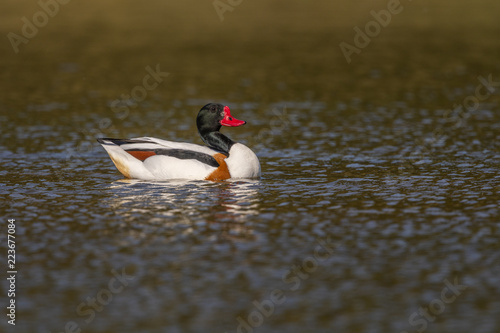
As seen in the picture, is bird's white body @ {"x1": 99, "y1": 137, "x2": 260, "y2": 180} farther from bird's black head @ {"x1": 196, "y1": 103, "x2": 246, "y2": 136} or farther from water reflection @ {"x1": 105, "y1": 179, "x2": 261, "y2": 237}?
bird's black head @ {"x1": 196, "y1": 103, "x2": 246, "y2": 136}

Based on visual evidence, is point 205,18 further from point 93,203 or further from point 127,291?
point 127,291

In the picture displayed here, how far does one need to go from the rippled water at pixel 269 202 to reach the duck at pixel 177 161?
13.6 inches

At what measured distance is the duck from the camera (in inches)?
687

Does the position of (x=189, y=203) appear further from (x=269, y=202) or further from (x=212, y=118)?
(x=212, y=118)

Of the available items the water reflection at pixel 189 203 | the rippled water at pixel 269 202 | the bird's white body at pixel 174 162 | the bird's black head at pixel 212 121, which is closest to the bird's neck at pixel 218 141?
the bird's black head at pixel 212 121

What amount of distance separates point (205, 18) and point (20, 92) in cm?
2455

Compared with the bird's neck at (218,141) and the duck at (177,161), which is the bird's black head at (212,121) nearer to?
the bird's neck at (218,141)

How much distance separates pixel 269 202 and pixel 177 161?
8.60 feet

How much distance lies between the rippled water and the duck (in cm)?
35

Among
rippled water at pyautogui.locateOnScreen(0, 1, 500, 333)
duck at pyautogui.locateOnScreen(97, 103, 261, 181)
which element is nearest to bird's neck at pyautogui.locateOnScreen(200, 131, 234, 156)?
duck at pyautogui.locateOnScreen(97, 103, 261, 181)

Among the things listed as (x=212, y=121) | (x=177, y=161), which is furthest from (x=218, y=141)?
(x=177, y=161)

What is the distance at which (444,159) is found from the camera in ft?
63.9

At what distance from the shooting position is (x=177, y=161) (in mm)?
17406

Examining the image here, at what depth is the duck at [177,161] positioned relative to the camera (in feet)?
57.2
